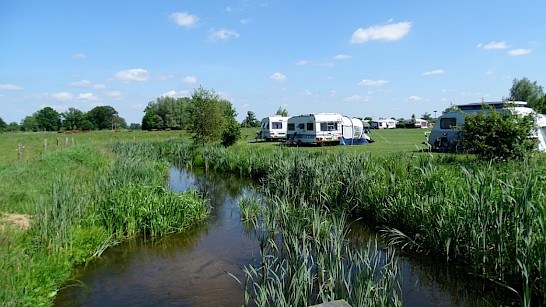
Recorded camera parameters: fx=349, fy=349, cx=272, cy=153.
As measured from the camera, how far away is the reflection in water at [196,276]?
186 inches

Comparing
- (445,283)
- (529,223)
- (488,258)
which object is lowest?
(445,283)

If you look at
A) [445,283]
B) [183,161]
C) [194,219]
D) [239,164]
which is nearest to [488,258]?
[445,283]

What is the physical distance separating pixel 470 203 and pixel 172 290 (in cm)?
442

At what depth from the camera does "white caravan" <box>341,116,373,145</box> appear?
930 inches

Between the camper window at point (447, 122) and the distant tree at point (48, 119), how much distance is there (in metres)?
97.9

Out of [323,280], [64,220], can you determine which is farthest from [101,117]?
[323,280]

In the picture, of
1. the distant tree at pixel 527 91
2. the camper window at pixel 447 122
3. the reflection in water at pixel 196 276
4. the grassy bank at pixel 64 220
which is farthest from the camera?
the distant tree at pixel 527 91

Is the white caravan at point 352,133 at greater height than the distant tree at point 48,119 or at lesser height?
lesser

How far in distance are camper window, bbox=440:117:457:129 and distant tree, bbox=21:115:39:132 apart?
317 feet

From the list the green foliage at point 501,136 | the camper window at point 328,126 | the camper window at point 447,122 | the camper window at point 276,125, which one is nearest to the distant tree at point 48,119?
the camper window at point 276,125

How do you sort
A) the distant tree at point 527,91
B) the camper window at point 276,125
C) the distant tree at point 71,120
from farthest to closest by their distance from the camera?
the distant tree at point 71,120 → the distant tree at point 527,91 → the camper window at point 276,125

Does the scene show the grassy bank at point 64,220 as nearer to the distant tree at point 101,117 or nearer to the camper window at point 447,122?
the camper window at point 447,122

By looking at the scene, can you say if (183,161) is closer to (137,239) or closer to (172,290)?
(137,239)

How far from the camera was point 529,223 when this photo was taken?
12.7 ft
